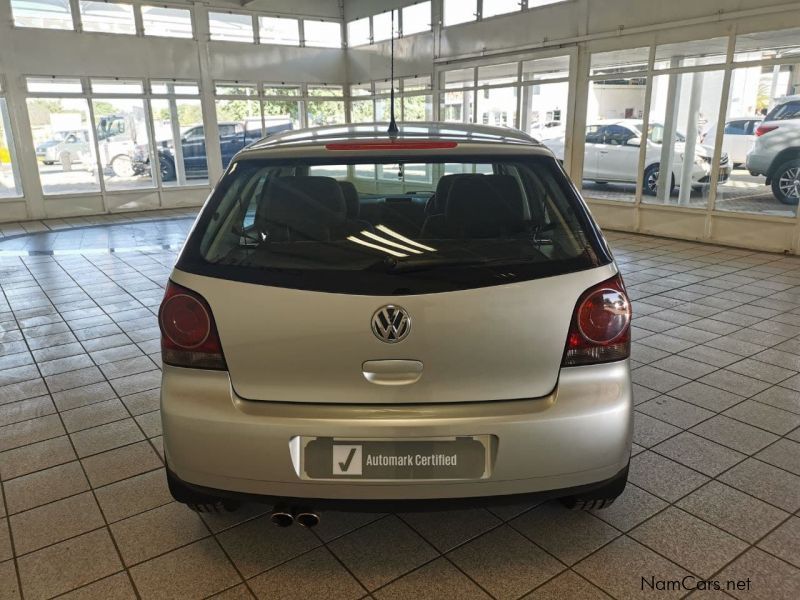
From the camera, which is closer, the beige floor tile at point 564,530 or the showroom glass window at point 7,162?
the beige floor tile at point 564,530

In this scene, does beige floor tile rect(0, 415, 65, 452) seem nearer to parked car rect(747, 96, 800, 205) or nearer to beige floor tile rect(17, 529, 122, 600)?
beige floor tile rect(17, 529, 122, 600)

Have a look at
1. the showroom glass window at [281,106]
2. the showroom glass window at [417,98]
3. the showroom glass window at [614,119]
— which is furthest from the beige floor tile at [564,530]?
the showroom glass window at [281,106]

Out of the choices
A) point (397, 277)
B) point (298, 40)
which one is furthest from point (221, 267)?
point (298, 40)

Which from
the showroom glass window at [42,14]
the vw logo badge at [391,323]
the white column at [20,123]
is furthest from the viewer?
the showroom glass window at [42,14]

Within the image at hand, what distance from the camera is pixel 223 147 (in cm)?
1416

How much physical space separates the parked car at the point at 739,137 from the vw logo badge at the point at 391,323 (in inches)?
319

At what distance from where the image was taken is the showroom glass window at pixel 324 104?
15.5 meters

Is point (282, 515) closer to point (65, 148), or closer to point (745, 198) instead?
point (745, 198)

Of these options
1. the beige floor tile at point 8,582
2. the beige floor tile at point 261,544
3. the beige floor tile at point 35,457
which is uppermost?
the beige floor tile at point 261,544

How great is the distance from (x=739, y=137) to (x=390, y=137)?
7645 millimetres

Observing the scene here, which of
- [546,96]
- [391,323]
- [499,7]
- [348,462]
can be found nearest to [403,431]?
[348,462]

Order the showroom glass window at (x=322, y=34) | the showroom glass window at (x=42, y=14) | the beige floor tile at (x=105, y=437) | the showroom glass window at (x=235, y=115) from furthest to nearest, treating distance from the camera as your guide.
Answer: the showroom glass window at (x=322, y=34), the showroom glass window at (x=235, y=115), the showroom glass window at (x=42, y=14), the beige floor tile at (x=105, y=437)

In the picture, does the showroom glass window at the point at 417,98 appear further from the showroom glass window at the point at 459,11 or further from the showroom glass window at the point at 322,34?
the showroom glass window at the point at 322,34

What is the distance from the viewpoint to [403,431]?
176 centimetres
